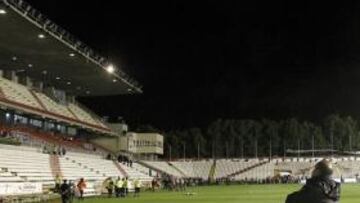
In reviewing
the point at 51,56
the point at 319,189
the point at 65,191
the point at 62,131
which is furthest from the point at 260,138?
the point at 319,189

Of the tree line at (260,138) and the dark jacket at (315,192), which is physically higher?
the tree line at (260,138)

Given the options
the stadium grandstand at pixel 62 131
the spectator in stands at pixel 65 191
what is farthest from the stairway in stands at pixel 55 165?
the spectator in stands at pixel 65 191

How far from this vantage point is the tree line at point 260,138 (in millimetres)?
137875

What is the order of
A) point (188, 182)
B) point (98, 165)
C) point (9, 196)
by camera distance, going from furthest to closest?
point (188, 182) → point (98, 165) → point (9, 196)

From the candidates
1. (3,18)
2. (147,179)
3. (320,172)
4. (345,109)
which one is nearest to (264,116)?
(345,109)

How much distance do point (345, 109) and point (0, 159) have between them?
393 feet

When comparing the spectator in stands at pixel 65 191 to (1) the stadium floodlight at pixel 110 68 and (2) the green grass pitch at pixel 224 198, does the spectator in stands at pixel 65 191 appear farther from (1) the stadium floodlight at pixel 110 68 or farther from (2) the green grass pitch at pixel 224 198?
(1) the stadium floodlight at pixel 110 68

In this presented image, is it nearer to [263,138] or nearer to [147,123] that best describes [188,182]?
[263,138]

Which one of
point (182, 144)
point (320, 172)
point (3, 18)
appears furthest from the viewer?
point (182, 144)

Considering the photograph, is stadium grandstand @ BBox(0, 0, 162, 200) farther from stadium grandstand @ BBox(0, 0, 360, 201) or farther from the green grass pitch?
the green grass pitch

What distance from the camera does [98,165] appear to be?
236 ft

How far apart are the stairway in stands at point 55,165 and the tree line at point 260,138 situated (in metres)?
74.5

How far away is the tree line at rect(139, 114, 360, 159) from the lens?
138 m

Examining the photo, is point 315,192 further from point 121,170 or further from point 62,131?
point 62,131
